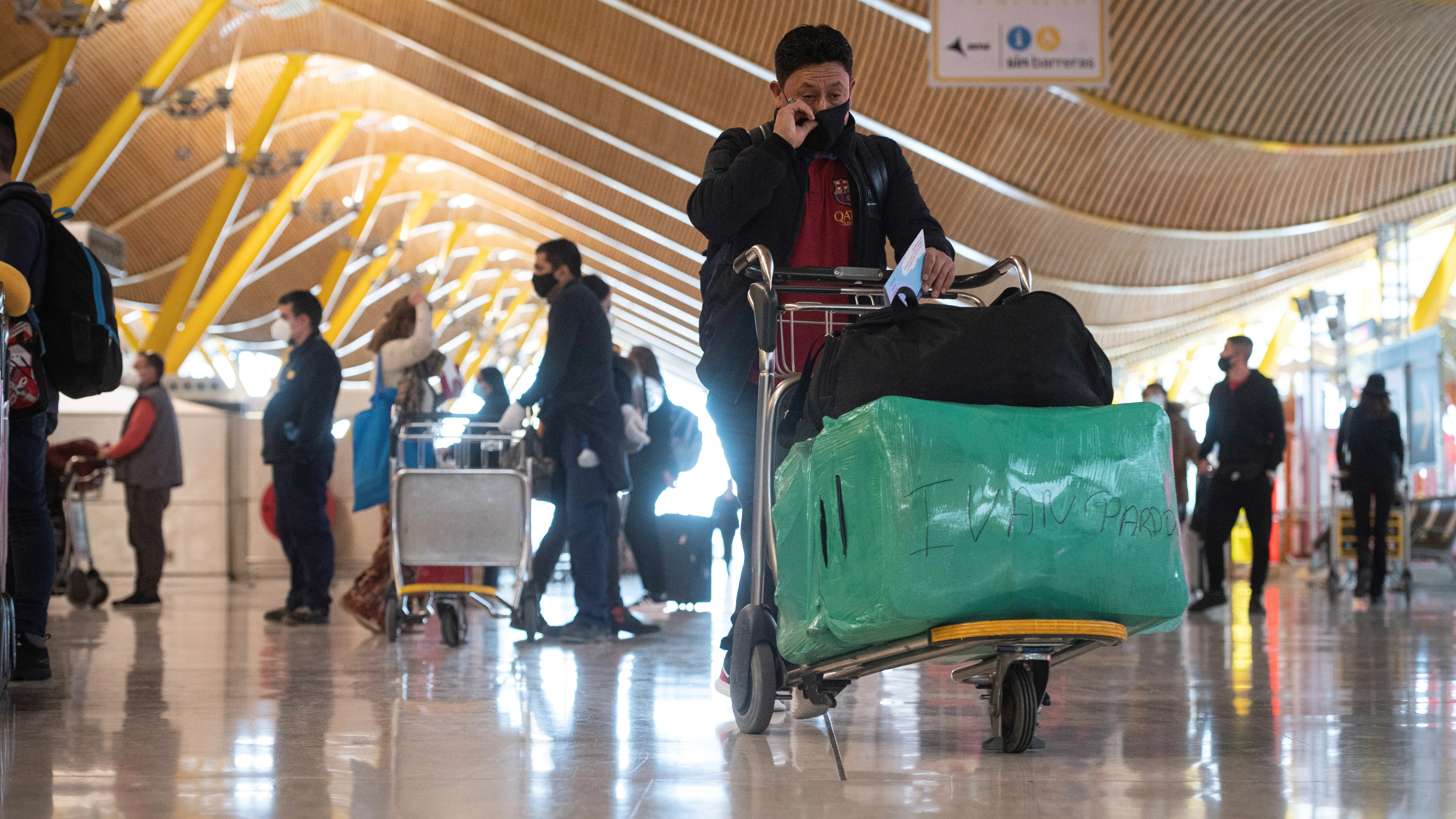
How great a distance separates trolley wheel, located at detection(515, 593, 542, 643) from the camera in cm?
624

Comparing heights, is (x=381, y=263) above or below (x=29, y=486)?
above

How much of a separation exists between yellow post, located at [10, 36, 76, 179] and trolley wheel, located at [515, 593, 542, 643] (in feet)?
43.4

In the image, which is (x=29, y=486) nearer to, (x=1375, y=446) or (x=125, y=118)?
(x=1375, y=446)

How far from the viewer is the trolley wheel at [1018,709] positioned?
115 inches

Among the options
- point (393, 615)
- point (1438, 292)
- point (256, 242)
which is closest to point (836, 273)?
point (393, 615)

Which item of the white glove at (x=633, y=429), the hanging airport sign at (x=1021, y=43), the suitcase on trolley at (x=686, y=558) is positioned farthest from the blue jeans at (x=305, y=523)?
the hanging airport sign at (x=1021, y=43)

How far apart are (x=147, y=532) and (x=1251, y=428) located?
7.35 m

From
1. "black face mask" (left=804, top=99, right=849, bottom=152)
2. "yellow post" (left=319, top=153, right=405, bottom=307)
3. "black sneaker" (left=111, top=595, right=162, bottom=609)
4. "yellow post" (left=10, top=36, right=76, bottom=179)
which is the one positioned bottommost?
"black sneaker" (left=111, top=595, right=162, bottom=609)

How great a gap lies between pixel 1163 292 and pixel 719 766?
25071mm

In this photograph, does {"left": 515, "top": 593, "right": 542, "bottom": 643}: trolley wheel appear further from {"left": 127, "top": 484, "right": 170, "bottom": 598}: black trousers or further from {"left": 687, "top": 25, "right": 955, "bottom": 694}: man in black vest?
{"left": 127, "top": 484, "right": 170, "bottom": 598}: black trousers

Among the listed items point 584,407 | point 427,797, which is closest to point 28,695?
point 427,797

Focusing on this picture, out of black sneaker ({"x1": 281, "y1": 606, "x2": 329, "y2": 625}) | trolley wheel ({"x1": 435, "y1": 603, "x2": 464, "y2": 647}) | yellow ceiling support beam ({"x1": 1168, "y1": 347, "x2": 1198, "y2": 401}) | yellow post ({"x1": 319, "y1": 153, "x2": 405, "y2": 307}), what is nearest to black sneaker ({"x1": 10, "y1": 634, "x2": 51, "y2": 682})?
trolley wheel ({"x1": 435, "y1": 603, "x2": 464, "y2": 647})

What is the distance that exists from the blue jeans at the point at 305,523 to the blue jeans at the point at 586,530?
223cm

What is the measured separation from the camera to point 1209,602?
8852 millimetres
